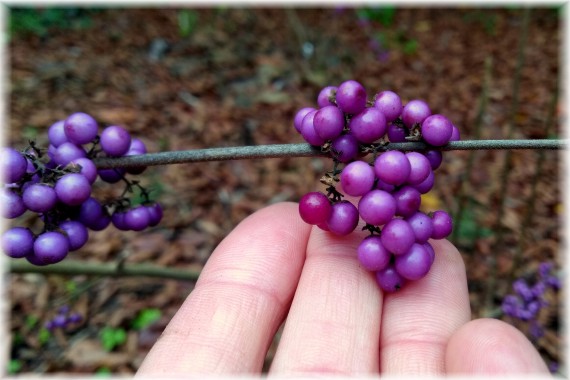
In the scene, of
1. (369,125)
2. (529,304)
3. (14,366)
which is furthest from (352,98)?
(14,366)

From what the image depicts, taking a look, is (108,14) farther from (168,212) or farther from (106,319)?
(106,319)

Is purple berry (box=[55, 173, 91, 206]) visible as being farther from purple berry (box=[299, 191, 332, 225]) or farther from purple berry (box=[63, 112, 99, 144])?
purple berry (box=[299, 191, 332, 225])

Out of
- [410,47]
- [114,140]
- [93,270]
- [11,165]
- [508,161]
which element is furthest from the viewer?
[410,47]

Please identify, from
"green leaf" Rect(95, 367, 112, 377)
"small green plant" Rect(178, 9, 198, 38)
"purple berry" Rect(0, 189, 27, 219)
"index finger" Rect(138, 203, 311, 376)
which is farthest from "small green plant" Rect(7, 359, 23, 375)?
"small green plant" Rect(178, 9, 198, 38)

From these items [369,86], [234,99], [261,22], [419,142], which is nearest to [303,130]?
[419,142]

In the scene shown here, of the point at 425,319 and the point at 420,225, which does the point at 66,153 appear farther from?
the point at 425,319

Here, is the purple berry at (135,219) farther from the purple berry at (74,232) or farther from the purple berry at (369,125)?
the purple berry at (369,125)

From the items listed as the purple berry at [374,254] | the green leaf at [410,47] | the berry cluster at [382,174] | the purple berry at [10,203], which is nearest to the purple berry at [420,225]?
the berry cluster at [382,174]
